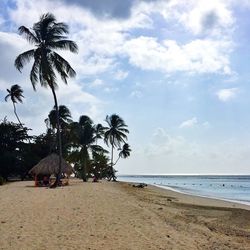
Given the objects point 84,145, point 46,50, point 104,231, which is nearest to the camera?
point 104,231

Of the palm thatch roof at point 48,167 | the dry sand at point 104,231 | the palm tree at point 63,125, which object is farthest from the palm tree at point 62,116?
the dry sand at point 104,231

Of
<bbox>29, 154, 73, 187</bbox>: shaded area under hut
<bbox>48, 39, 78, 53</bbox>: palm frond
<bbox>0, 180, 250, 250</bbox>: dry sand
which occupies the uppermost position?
<bbox>48, 39, 78, 53</bbox>: palm frond

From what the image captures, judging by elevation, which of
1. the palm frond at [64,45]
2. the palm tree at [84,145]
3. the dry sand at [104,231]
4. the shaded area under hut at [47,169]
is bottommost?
the dry sand at [104,231]

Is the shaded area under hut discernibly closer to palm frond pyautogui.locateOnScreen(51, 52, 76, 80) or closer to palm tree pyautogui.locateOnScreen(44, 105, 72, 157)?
palm frond pyautogui.locateOnScreen(51, 52, 76, 80)

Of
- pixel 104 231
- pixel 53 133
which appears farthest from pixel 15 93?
pixel 104 231

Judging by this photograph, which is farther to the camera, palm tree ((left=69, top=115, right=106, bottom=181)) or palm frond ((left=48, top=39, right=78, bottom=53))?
palm tree ((left=69, top=115, right=106, bottom=181))

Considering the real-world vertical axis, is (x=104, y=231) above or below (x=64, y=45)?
below

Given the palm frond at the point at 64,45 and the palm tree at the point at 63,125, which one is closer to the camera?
the palm frond at the point at 64,45

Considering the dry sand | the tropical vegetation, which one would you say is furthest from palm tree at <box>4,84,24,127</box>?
the dry sand

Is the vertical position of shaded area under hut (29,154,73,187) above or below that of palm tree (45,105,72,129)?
below

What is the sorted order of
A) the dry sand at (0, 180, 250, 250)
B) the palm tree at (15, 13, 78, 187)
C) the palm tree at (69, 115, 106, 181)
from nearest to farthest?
the dry sand at (0, 180, 250, 250) < the palm tree at (15, 13, 78, 187) < the palm tree at (69, 115, 106, 181)

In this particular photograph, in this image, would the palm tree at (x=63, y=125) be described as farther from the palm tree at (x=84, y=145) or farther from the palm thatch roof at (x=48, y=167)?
the palm thatch roof at (x=48, y=167)

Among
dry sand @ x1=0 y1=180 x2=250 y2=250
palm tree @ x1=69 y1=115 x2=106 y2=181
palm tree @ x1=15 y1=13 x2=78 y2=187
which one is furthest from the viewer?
palm tree @ x1=69 y1=115 x2=106 y2=181

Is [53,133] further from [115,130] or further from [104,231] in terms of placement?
[104,231]
